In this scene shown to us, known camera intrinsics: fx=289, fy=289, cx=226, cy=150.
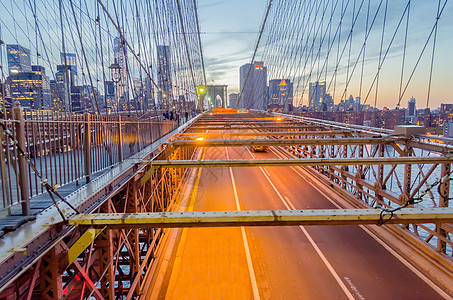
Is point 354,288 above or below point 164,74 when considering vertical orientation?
below

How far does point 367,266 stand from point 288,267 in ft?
8.96

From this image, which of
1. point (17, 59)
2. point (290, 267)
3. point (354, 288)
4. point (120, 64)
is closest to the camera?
point (354, 288)

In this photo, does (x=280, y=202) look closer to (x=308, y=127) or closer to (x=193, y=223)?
(x=308, y=127)

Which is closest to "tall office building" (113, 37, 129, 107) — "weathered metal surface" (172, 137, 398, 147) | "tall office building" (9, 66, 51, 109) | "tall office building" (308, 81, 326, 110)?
"tall office building" (9, 66, 51, 109)

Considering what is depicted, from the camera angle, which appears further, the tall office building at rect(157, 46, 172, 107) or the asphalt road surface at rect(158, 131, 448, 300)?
the tall office building at rect(157, 46, 172, 107)

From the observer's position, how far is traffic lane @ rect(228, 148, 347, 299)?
892cm

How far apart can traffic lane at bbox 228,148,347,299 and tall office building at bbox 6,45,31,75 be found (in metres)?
14.0

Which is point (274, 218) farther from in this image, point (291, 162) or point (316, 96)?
point (316, 96)

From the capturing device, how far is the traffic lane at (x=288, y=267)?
8922mm

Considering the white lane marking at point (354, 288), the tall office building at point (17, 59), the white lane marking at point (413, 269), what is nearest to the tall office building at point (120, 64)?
the tall office building at point (17, 59)

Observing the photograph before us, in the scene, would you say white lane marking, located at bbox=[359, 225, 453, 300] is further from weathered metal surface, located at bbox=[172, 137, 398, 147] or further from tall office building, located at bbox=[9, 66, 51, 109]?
tall office building, located at bbox=[9, 66, 51, 109]

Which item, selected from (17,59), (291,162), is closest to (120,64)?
(17,59)

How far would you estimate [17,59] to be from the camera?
48.4ft

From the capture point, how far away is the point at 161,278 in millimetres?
9602
